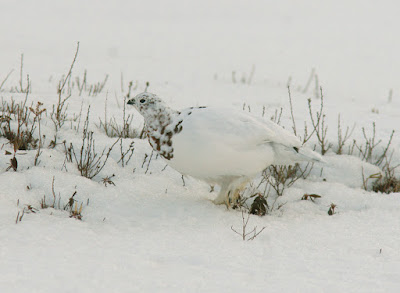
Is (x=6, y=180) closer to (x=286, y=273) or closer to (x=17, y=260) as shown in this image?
(x=17, y=260)

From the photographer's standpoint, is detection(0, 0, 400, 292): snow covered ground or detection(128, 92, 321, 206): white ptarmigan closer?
detection(0, 0, 400, 292): snow covered ground

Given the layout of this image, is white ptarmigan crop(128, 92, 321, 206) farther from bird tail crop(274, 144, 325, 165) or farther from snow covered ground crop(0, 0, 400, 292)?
snow covered ground crop(0, 0, 400, 292)

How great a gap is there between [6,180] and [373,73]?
7.55m

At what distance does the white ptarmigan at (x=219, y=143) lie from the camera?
313 centimetres

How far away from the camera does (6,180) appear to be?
3.30 m

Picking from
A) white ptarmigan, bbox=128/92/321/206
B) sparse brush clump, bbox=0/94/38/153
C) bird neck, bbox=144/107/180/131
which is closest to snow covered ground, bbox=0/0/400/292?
sparse brush clump, bbox=0/94/38/153

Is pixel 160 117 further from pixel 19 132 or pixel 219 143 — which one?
pixel 19 132

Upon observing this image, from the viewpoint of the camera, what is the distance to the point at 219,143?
3.11 m

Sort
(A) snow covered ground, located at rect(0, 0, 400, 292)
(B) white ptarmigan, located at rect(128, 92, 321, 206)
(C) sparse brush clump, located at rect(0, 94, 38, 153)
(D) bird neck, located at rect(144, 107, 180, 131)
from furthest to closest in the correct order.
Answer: (C) sparse brush clump, located at rect(0, 94, 38, 153) → (D) bird neck, located at rect(144, 107, 180, 131) → (B) white ptarmigan, located at rect(128, 92, 321, 206) → (A) snow covered ground, located at rect(0, 0, 400, 292)

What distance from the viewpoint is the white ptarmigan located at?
3127mm

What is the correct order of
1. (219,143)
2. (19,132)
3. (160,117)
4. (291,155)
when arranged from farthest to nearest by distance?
(19,132) < (291,155) < (160,117) < (219,143)

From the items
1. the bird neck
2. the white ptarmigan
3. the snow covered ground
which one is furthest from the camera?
the bird neck

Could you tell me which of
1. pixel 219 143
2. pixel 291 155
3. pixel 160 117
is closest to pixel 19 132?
pixel 160 117

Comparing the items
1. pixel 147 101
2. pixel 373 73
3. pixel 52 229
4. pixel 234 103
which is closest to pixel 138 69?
pixel 234 103
